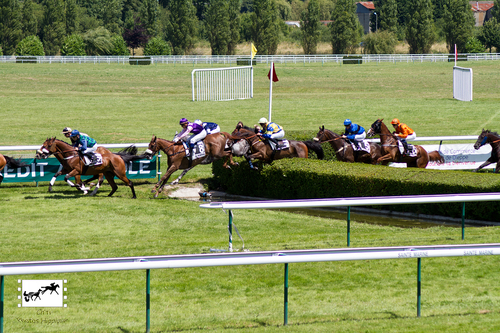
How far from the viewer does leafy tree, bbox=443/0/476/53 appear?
61344mm

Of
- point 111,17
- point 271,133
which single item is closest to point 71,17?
point 111,17

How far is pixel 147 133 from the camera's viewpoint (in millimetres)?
21422

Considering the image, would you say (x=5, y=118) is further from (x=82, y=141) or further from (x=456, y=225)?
(x=456, y=225)

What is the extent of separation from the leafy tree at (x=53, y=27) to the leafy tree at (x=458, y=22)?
3950 cm

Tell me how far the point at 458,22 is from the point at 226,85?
128 ft

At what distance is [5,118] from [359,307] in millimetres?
21453

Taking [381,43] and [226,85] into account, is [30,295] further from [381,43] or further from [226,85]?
[381,43]

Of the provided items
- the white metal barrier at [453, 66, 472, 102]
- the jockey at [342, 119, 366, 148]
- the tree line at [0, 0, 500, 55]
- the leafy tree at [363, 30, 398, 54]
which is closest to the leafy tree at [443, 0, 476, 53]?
the tree line at [0, 0, 500, 55]

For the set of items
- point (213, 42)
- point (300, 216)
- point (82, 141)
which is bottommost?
point (300, 216)

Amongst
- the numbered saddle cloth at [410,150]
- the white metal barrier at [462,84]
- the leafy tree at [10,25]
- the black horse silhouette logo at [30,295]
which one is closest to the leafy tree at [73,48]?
the leafy tree at [10,25]

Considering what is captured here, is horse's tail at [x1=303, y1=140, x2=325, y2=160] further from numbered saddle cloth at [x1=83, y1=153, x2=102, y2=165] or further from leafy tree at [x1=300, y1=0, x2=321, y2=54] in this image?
leafy tree at [x1=300, y1=0, x2=321, y2=54]

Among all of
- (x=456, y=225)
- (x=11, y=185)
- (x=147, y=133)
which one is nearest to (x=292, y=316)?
(x=456, y=225)

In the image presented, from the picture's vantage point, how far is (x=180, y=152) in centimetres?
1380

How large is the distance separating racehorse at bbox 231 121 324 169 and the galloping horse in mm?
332
